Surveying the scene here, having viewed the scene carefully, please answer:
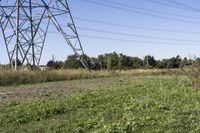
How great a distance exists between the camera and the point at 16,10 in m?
32.7

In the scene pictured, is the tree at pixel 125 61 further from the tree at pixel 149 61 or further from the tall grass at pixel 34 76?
the tall grass at pixel 34 76

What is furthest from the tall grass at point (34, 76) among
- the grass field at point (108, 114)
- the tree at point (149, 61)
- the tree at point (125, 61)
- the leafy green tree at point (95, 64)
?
the tree at point (125, 61)

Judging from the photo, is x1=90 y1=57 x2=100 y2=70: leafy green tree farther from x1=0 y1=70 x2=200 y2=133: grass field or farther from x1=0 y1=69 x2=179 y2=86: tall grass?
x1=0 y1=70 x2=200 y2=133: grass field

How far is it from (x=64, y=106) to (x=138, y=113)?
2492 millimetres

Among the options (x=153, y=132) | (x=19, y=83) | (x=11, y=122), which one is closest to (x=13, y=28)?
(x=19, y=83)

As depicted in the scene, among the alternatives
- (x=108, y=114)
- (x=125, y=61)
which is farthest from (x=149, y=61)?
(x=108, y=114)

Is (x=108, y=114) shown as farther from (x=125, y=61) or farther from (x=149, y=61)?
(x=149, y=61)

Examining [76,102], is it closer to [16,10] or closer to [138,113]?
[138,113]

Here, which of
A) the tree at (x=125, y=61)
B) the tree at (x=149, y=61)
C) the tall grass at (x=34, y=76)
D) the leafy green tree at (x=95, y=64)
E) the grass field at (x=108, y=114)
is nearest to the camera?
the grass field at (x=108, y=114)

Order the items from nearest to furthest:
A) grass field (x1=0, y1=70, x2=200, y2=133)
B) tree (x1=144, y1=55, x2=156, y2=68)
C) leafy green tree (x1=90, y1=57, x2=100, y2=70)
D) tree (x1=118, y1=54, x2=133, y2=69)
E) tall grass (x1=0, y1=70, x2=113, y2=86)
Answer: grass field (x1=0, y1=70, x2=200, y2=133) < tall grass (x1=0, y1=70, x2=113, y2=86) < leafy green tree (x1=90, y1=57, x2=100, y2=70) < tree (x1=144, y1=55, x2=156, y2=68) < tree (x1=118, y1=54, x2=133, y2=69)

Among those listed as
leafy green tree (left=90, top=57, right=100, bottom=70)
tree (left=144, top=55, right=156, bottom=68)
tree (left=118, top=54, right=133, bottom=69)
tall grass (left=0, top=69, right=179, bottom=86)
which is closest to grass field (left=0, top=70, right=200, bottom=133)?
tall grass (left=0, top=69, right=179, bottom=86)

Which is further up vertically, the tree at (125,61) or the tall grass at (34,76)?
the tree at (125,61)

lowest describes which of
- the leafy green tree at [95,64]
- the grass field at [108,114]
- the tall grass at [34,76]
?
the grass field at [108,114]

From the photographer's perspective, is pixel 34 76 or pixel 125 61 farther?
pixel 125 61
